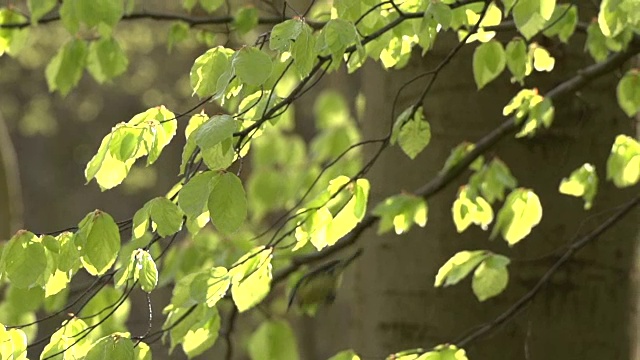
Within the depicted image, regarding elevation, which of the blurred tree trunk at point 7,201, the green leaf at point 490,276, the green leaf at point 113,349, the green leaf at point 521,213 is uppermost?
the green leaf at point 113,349

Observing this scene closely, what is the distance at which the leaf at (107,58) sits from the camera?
263 centimetres

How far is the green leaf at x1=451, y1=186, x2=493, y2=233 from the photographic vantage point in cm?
250

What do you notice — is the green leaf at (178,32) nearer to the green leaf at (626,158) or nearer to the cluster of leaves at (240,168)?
the cluster of leaves at (240,168)

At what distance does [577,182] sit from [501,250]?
0.29m

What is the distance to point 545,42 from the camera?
267 cm

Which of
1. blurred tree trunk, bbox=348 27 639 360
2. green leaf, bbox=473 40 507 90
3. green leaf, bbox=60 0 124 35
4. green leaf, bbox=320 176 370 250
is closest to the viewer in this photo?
green leaf, bbox=60 0 124 35

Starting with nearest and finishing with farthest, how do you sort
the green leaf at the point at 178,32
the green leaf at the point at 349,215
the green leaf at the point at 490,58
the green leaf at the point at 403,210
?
the green leaf at the point at 349,215, the green leaf at the point at 490,58, the green leaf at the point at 403,210, the green leaf at the point at 178,32

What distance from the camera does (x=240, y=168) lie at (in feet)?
5.09

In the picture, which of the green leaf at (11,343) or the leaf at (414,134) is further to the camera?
the leaf at (414,134)

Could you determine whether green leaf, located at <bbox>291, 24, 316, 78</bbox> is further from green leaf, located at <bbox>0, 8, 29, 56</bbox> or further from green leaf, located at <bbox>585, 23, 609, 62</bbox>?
green leaf, located at <bbox>0, 8, 29, 56</bbox>

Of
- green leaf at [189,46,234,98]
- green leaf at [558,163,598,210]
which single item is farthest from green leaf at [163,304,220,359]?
green leaf at [558,163,598,210]

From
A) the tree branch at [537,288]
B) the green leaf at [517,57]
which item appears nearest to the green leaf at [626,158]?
the tree branch at [537,288]

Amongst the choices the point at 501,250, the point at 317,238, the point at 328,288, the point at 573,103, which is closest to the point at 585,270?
the point at 501,250

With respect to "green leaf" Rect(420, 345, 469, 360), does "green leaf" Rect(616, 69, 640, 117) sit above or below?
above
